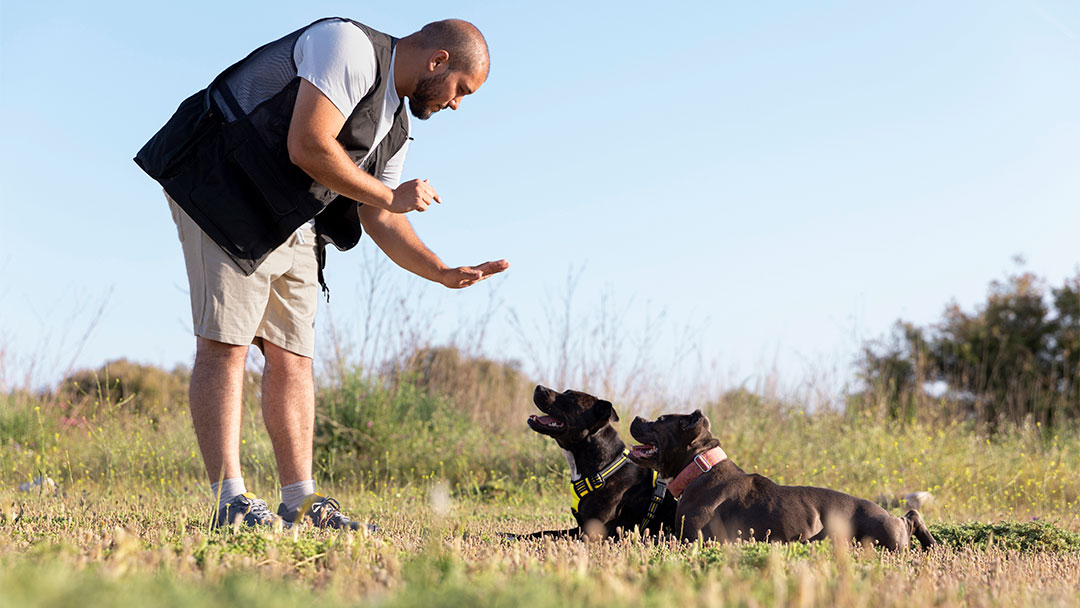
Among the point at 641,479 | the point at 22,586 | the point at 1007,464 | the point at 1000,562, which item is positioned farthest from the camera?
the point at 1007,464

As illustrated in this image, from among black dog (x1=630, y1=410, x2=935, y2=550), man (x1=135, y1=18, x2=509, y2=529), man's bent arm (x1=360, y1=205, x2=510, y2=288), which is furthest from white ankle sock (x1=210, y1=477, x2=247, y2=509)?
black dog (x1=630, y1=410, x2=935, y2=550)

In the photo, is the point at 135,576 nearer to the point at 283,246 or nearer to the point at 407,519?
the point at 283,246

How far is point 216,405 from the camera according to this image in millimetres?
4562

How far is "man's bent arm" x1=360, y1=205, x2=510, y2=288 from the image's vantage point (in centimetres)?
520

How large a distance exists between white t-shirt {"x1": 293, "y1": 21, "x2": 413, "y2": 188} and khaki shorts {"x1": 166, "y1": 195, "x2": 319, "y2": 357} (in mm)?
1003

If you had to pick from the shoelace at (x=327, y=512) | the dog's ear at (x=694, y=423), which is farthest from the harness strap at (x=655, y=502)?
the shoelace at (x=327, y=512)

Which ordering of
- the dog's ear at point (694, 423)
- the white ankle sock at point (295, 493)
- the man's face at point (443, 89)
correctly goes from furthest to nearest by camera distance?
1. the dog's ear at point (694, 423)
2. the white ankle sock at point (295, 493)
3. the man's face at point (443, 89)

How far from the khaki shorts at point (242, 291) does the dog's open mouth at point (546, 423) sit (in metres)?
1.52

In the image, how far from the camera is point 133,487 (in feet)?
23.6

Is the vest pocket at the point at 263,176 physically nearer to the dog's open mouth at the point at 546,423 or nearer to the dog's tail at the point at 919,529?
the dog's open mouth at the point at 546,423

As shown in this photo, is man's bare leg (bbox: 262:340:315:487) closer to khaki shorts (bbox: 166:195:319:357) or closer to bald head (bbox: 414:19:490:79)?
khaki shorts (bbox: 166:195:319:357)

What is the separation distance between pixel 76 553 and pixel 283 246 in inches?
94.0

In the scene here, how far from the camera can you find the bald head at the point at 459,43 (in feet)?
14.9

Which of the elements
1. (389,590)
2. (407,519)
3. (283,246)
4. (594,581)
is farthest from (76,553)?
(407,519)
